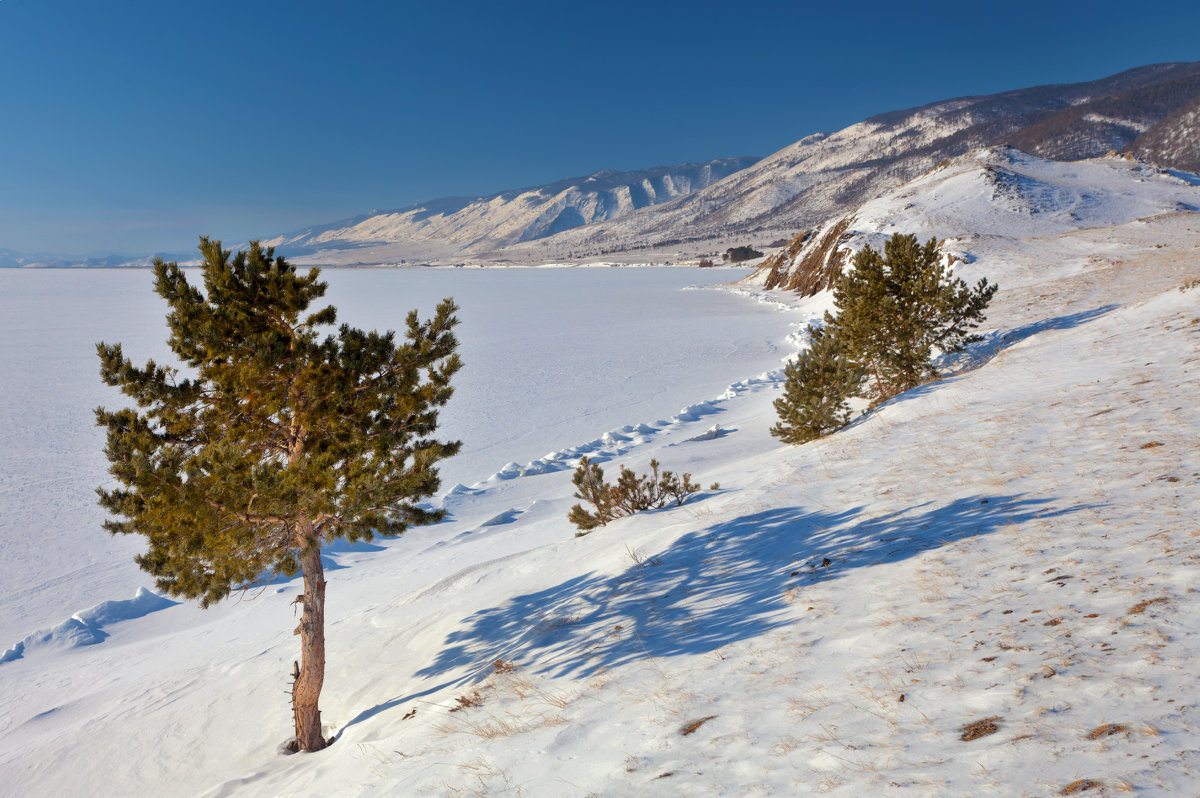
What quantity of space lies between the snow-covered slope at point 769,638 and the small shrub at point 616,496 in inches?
28.8

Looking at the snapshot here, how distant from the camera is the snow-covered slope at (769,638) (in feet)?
12.0

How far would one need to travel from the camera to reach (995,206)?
1954 inches

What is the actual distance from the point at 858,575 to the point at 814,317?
1512 inches

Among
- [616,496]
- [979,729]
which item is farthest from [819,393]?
[979,729]

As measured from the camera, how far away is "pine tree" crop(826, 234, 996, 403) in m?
14.9

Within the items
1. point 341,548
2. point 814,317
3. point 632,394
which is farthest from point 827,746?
point 814,317

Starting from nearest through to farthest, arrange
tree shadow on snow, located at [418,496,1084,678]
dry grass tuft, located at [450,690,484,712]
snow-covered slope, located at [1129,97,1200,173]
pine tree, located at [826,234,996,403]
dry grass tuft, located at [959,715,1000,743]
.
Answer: dry grass tuft, located at [959,715,1000,743] < dry grass tuft, located at [450,690,484,712] < tree shadow on snow, located at [418,496,1084,678] < pine tree, located at [826,234,996,403] < snow-covered slope, located at [1129,97,1200,173]

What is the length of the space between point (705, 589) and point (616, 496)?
4105 mm

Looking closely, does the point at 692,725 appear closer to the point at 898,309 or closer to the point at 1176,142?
the point at 898,309

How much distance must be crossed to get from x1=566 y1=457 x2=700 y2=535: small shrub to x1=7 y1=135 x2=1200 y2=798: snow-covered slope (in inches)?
28.8

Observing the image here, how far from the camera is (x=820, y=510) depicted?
26.9ft

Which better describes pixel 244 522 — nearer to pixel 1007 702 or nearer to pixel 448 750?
pixel 448 750

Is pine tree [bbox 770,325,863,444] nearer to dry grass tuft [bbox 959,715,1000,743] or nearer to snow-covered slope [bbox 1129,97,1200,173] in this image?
dry grass tuft [bbox 959,715,1000,743]

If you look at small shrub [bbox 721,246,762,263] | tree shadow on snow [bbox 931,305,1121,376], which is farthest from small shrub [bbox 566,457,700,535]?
small shrub [bbox 721,246,762,263]
